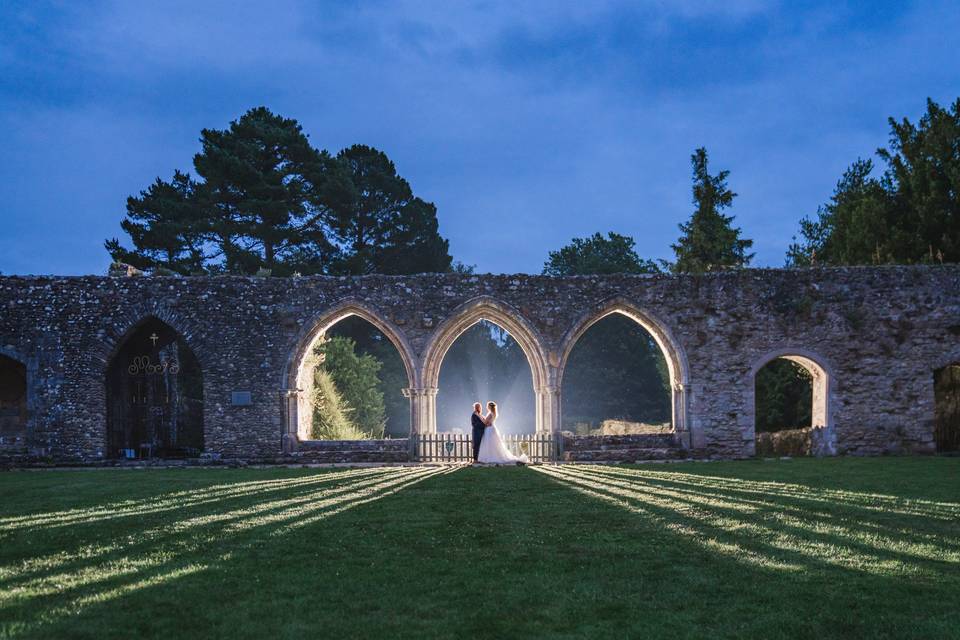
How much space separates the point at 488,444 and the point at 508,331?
95.4 inches

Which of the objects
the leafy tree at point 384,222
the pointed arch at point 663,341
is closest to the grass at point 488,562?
the pointed arch at point 663,341

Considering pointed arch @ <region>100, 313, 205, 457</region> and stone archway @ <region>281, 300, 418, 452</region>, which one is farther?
pointed arch @ <region>100, 313, 205, 457</region>

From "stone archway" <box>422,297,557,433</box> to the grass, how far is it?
6.53 m

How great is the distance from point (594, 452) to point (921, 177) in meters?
12.5

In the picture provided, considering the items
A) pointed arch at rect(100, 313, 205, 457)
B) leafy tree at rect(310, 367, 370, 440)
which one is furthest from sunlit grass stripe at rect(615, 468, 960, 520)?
pointed arch at rect(100, 313, 205, 457)

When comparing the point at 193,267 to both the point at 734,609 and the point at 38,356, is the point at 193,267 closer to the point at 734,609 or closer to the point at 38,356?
the point at 38,356

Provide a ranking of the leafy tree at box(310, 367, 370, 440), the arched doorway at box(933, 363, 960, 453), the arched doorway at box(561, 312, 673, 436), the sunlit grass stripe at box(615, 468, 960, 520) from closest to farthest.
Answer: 1. the sunlit grass stripe at box(615, 468, 960, 520)
2. the arched doorway at box(933, 363, 960, 453)
3. the leafy tree at box(310, 367, 370, 440)
4. the arched doorway at box(561, 312, 673, 436)

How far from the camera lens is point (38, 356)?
51.1 feet

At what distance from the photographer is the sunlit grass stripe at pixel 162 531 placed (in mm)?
5152

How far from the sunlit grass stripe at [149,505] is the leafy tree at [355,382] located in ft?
41.4

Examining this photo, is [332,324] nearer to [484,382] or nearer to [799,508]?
[799,508]

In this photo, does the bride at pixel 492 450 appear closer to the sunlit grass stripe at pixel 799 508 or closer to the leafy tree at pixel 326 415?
the sunlit grass stripe at pixel 799 508

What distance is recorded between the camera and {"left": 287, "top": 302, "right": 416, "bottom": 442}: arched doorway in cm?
1596

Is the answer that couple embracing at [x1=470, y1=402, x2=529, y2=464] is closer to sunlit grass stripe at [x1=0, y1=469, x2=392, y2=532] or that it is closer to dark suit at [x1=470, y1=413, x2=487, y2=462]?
dark suit at [x1=470, y1=413, x2=487, y2=462]
